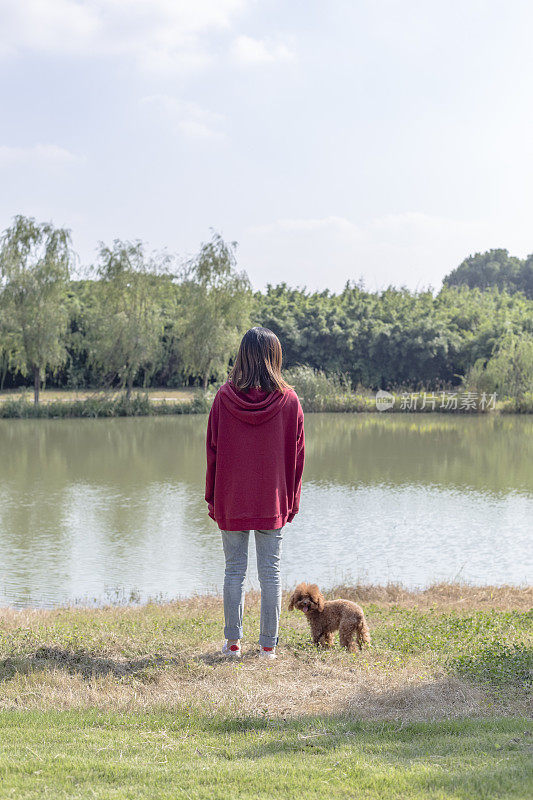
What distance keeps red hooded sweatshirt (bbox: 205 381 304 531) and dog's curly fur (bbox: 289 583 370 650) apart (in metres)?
0.61

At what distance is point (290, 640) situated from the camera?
16.4 feet

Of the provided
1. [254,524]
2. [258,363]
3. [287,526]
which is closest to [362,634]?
[254,524]

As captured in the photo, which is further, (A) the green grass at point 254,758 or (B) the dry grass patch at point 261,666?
(B) the dry grass patch at point 261,666

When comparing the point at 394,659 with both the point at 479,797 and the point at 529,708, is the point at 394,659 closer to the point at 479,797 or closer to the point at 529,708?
the point at 529,708

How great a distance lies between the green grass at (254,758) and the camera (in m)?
2.66

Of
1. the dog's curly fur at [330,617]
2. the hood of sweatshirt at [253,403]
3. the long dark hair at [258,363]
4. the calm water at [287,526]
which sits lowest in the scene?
the calm water at [287,526]

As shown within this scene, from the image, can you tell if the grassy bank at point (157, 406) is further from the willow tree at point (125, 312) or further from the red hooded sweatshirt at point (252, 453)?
the red hooded sweatshirt at point (252, 453)

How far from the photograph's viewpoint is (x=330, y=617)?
4.82m

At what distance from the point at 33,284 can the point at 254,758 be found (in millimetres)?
26768

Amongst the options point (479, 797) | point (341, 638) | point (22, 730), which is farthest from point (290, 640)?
point (479, 797)

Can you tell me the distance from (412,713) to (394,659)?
988 millimetres

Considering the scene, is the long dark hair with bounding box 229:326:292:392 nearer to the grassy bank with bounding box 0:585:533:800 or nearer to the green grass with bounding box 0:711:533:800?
the grassy bank with bounding box 0:585:533:800

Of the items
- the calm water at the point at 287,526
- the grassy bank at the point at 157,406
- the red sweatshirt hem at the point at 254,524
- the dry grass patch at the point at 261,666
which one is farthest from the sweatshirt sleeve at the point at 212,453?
the grassy bank at the point at 157,406

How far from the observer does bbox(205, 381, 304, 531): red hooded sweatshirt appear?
440 cm
